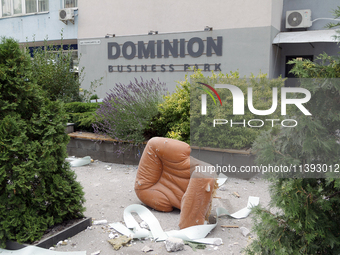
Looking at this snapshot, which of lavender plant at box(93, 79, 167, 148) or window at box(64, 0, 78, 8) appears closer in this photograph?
lavender plant at box(93, 79, 167, 148)

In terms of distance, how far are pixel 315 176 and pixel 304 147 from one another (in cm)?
26

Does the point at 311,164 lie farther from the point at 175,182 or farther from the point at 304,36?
the point at 304,36

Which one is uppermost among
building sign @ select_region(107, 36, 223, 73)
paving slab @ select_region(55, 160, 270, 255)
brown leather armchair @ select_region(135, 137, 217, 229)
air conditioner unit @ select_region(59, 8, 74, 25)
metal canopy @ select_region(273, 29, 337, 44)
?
air conditioner unit @ select_region(59, 8, 74, 25)

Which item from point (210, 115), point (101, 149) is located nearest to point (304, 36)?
point (210, 115)

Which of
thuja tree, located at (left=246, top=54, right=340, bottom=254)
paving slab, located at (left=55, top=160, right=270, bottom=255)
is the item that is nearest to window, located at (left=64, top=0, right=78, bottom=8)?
paving slab, located at (left=55, top=160, right=270, bottom=255)

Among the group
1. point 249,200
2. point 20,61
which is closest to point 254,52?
point 249,200

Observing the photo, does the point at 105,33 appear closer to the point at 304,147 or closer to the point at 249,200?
the point at 249,200

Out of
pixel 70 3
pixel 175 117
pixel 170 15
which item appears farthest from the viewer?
pixel 70 3

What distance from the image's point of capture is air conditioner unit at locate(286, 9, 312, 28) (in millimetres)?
10641

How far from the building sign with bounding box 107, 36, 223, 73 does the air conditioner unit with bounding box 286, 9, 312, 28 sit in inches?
102

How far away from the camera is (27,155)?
3.12m

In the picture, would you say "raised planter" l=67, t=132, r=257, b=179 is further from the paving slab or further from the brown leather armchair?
the brown leather armchair

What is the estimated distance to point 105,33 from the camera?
43.4 ft

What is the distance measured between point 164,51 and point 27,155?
9.39m
